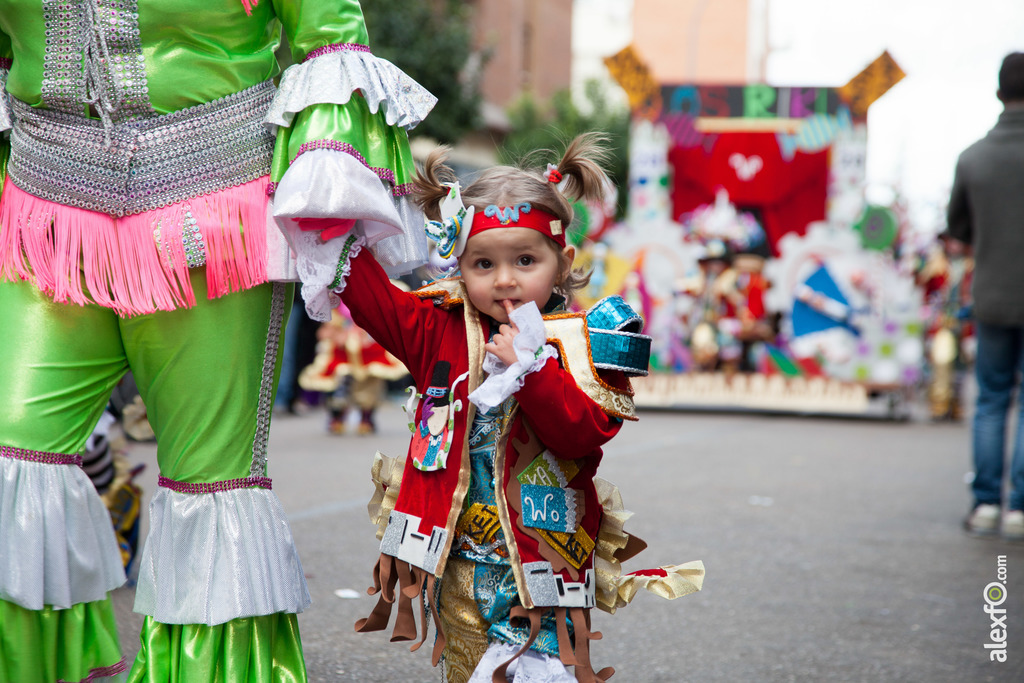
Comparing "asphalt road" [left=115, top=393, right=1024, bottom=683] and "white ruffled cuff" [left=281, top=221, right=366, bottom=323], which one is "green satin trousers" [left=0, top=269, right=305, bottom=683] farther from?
"asphalt road" [left=115, top=393, right=1024, bottom=683]

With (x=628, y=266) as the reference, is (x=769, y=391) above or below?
below

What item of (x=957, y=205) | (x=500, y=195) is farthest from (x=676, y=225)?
(x=500, y=195)

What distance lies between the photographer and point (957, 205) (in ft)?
16.3

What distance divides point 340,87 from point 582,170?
511 mm

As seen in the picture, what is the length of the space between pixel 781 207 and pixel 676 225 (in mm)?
2602

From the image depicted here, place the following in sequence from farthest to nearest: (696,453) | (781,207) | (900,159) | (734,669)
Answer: (900,159) → (781,207) → (696,453) → (734,669)

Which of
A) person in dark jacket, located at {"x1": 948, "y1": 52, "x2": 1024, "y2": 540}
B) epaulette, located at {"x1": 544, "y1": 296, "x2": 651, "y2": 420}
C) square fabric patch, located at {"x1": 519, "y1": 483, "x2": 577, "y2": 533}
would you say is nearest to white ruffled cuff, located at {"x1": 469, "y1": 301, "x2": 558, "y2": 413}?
epaulette, located at {"x1": 544, "y1": 296, "x2": 651, "y2": 420}

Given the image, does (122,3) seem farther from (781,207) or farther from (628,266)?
(781,207)

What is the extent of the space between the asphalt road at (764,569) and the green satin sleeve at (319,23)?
5.18 ft

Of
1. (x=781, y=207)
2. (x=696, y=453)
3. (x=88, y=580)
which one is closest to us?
(x=88, y=580)

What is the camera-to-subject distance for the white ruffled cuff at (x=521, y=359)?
182 cm

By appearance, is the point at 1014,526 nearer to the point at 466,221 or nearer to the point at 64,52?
the point at 466,221

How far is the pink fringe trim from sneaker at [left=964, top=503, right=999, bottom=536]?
383 cm

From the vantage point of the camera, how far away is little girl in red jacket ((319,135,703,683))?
1.97m
